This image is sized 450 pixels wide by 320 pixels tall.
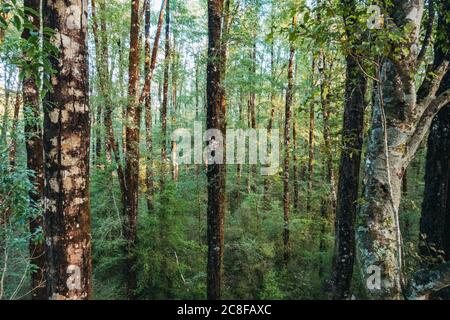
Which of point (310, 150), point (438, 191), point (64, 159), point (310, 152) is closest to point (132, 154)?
point (64, 159)

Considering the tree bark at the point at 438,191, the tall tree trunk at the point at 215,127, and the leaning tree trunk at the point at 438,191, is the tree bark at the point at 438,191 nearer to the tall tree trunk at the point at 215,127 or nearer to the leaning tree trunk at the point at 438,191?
the leaning tree trunk at the point at 438,191

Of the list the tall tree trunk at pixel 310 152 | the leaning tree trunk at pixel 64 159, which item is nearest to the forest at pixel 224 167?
the leaning tree trunk at pixel 64 159

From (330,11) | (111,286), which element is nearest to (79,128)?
(330,11)

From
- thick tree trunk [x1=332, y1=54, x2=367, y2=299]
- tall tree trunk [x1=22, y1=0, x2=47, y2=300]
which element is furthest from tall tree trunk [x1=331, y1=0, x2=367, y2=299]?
tall tree trunk [x1=22, y1=0, x2=47, y2=300]

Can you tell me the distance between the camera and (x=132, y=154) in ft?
24.9

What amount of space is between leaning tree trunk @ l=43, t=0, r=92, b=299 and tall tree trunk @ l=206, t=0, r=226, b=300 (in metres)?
→ 3.48

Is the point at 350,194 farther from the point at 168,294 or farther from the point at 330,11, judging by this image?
the point at 168,294

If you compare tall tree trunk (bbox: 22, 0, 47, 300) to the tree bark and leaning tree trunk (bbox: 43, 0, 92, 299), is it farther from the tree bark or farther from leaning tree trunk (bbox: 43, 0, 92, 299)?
the tree bark

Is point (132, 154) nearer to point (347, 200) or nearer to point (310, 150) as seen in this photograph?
point (347, 200)

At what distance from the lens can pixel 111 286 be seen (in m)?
7.91

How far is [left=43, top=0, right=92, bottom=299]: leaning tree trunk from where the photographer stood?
1.89 meters

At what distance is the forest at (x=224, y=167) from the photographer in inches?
76.2

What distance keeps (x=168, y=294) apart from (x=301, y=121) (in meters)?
11.3

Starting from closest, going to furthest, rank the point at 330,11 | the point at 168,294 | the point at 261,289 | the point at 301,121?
the point at 330,11, the point at 168,294, the point at 261,289, the point at 301,121
